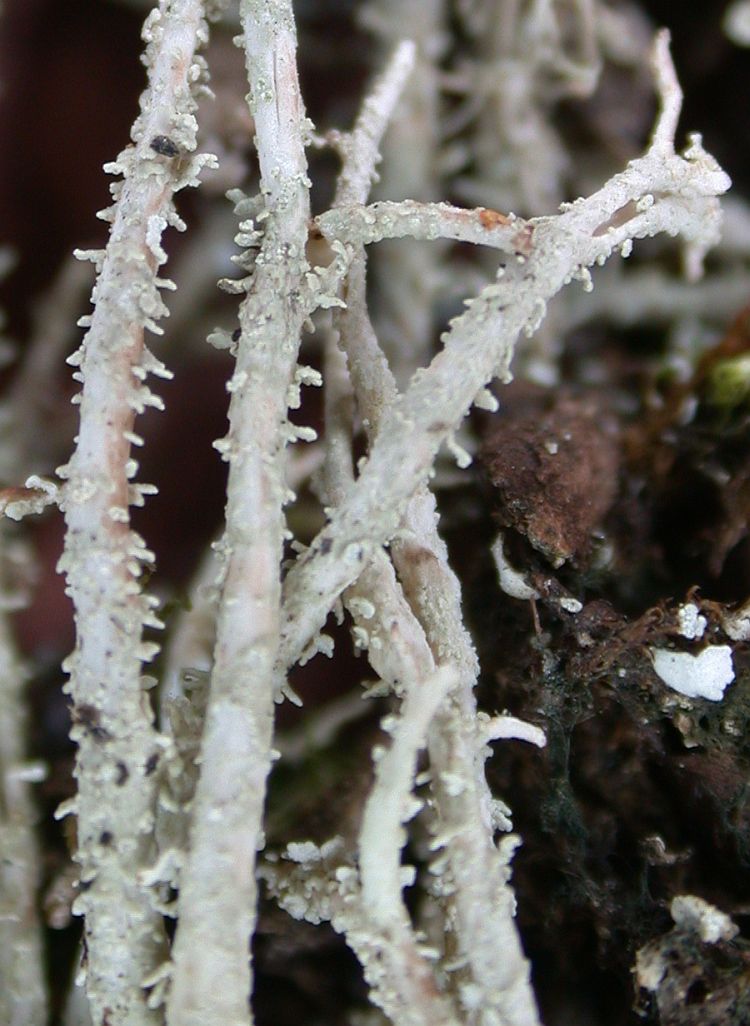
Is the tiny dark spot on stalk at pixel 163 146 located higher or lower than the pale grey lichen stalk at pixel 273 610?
higher

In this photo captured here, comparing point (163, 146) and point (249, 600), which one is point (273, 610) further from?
point (163, 146)

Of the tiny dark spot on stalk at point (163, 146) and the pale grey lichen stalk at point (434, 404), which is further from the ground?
the tiny dark spot on stalk at point (163, 146)

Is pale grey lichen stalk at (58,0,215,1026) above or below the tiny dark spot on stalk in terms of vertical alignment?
below

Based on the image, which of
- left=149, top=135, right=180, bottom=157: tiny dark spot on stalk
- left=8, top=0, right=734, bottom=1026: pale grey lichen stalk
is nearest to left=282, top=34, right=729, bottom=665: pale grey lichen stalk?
left=8, top=0, right=734, bottom=1026: pale grey lichen stalk

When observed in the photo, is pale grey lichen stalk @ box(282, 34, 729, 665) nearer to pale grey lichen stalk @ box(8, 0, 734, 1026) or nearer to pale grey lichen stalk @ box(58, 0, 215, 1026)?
pale grey lichen stalk @ box(8, 0, 734, 1026)

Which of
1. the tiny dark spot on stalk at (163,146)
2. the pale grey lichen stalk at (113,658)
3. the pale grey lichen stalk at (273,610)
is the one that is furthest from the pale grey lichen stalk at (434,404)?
the tiny dark spot on stalk at (163,146)

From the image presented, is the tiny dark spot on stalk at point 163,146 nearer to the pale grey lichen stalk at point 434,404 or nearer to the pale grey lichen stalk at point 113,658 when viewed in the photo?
the pale grey lichen stalk at point 113,658

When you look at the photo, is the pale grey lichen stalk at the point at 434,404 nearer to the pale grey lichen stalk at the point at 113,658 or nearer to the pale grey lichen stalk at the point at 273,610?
the pale grey lichen stalk at the point at 273,610

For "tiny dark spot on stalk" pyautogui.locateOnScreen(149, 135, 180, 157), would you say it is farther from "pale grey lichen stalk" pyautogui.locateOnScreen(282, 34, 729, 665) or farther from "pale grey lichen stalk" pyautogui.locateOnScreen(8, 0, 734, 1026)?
"pale grey lichen stalk" pyautogui.locateOnScreen(282, 34, 729, 665)

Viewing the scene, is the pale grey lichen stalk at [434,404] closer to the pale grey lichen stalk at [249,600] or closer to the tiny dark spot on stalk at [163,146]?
the pale grey lichen stalk at [249,600]
